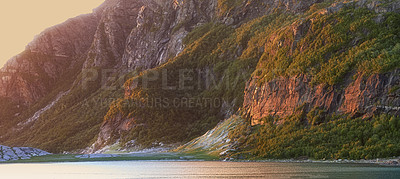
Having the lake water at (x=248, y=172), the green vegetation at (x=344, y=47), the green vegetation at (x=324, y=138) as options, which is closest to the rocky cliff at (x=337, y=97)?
the green vegetation at (x=344, y=47)

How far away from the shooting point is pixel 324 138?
14938 cm

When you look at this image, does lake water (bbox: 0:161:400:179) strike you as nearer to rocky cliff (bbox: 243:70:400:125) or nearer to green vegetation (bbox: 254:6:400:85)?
rocky cliff (bbox: 243:70:400:125)

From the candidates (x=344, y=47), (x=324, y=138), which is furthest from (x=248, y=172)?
(x=344, y=47)

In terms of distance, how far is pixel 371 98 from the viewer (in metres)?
148

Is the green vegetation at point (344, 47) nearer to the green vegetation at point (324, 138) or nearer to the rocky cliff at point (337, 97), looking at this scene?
the rocky cliff at point (337, 97)

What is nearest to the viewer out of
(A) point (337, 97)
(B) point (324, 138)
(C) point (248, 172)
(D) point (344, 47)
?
(C) point (248, 172)

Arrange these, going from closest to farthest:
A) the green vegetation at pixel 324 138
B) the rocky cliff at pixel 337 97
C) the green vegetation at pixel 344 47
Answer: the green vegetation at pixel 324 138 → the rocky cliff at pixel 337 97 → the green vegetation at pixel 344 47

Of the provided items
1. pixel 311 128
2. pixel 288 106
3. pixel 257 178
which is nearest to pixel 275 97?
pixel 288 106

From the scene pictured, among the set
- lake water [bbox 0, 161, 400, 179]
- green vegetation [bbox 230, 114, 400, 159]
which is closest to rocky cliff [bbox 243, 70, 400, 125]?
green vegetation [bbox 230, 114, 400, 159]

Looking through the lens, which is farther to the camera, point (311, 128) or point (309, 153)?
point (311, 128)

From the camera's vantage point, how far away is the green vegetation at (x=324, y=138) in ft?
427

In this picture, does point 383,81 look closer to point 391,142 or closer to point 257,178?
point 391,142

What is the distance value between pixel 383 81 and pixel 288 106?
144 ft

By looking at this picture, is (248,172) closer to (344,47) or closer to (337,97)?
(337,97)
